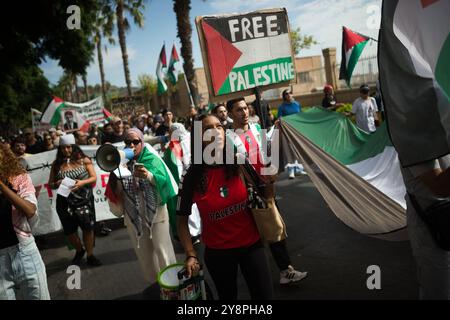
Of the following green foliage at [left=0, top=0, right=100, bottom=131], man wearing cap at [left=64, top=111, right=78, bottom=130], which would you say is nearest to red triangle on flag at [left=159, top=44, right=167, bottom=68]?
green foliage at [left=0, top=0, right=100, bottom=131]

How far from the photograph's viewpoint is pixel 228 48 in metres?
3.44

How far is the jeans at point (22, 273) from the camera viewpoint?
8.70 feet

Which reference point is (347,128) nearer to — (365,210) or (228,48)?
(365,210)

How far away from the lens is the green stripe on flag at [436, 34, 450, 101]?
178 centimetres

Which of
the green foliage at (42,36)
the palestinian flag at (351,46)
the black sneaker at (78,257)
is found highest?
the green foliage at (42,36)

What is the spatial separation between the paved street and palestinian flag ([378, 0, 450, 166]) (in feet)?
6.61

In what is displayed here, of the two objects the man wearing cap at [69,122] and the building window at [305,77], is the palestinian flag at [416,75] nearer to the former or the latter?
the man wearing cap at [69,122]

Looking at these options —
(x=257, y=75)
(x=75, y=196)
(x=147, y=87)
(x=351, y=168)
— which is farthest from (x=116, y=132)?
(x=147, y=87)

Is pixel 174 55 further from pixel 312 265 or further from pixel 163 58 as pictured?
pixel 312 265

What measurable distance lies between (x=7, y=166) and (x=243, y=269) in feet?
6.05

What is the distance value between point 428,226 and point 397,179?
246 centimetres

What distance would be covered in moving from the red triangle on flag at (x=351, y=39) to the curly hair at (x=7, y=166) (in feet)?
26.4

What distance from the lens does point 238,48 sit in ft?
11.3

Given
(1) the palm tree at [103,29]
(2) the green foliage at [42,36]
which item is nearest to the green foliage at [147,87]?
(1) the palm tree at [103,29]
